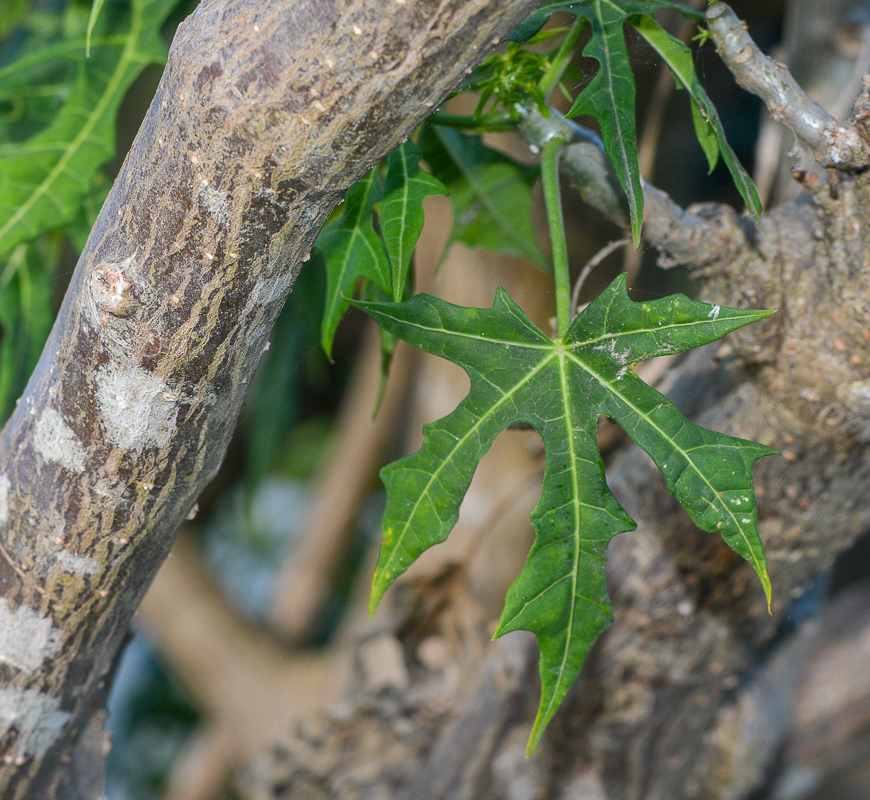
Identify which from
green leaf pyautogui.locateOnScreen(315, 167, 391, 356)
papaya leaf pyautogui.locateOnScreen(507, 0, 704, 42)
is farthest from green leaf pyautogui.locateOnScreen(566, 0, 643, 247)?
green leaf pyautogui.locateOnScreen(315, 167, 391, 356)

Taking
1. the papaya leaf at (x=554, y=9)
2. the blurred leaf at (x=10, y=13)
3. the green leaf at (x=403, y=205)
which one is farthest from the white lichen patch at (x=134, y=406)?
the blurred leaf at (x=10, y=13)

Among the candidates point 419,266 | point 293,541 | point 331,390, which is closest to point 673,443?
point 419,266

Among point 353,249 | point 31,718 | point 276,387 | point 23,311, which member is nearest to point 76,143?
point 23,311

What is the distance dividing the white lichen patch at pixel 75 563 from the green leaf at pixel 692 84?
1.15 ft

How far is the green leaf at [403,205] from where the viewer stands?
0.33 m

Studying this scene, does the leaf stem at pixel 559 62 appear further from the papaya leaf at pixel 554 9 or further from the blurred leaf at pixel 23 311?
the blurred leaf at pixel 23 311

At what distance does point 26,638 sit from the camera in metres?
0.35

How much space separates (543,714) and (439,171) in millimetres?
359

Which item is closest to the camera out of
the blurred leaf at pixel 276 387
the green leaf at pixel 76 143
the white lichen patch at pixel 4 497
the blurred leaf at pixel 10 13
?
the white lichen patch at pixel 4 497

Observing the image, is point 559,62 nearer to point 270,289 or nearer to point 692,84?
point 692,84

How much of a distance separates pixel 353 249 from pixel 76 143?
0.27 metres

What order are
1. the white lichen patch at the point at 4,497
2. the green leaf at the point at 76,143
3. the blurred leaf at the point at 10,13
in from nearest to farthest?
the white lichen patch at the point at 4,497
the green leaf at the point at 76,143
the blurred leaf at the point at 10,13

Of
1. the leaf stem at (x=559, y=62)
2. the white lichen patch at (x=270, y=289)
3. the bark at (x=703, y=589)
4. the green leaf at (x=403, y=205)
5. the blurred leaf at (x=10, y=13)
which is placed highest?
the blurred leaf at (x=10, y=13)

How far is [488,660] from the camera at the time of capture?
0.71 meters
